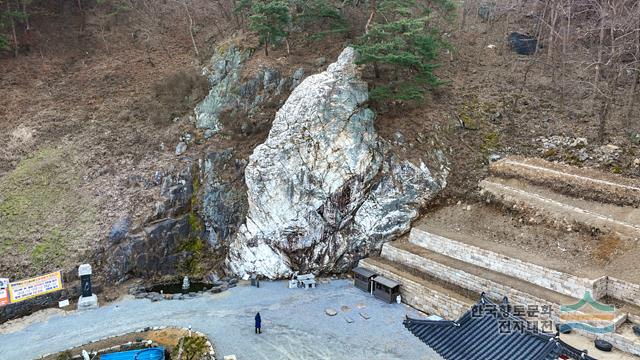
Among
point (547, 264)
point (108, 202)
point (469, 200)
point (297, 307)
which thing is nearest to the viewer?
point (547, 264)

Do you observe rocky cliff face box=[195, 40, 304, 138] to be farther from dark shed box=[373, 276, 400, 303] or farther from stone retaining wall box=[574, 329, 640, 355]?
stone retaining wall box=[574, 329, 640, 355]

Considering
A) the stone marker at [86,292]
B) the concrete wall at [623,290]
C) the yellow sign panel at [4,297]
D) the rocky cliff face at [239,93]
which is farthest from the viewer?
the rocky cliff face at [239,93]

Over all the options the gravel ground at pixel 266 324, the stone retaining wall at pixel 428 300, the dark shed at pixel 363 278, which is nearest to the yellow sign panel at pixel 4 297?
the gravel ground at pixel 266 324

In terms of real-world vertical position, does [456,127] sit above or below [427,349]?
above

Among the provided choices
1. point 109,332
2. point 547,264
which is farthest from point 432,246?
point 109,332

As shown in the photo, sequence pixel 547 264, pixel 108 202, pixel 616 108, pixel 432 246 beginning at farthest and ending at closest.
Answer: pixel 616 108
pixel 108 202
pixel 432 246
pixel 547 264

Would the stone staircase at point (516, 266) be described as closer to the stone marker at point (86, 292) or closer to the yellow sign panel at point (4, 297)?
the stone marker at point (86, 292)

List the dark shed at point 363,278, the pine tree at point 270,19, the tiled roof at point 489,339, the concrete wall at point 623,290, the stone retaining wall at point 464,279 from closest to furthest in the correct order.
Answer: the tiled roof at point 489,339 → the concrete wall at point 623,290 → the stone retaining wall at point 464,279 → the dark shed at point 363,278 → the pine tree at point 270,19

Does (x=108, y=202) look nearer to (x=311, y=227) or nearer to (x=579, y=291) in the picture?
(x=311, y=227)
